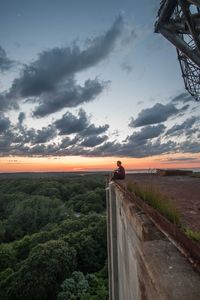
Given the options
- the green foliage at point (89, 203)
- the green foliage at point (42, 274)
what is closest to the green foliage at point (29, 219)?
the green foliage at point (89, 203)

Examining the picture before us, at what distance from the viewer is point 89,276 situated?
25.8 meters

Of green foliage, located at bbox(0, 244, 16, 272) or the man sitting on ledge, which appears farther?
green foliage, located at bbox(0, 244, 16, 272)

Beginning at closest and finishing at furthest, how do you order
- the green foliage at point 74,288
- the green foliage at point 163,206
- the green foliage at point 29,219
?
1. the green foliage at point 163,206
2. the green foliage at point 74,288
3. the green foliage at point 29,219

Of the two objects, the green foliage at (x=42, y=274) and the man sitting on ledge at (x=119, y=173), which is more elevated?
the man sitting on ledge at (x=119, y=173)

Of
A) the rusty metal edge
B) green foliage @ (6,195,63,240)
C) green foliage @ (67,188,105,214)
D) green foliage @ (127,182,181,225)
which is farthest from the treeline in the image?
the rusty metal edge

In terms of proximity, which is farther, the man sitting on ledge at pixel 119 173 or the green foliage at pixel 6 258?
the green foliage at pixel 6 258

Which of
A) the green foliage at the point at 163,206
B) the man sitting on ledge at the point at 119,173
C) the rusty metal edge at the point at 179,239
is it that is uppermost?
the man sitting on ledge at the point at 119,173

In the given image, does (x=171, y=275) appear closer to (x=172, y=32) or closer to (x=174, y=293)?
(x=174, y=293)

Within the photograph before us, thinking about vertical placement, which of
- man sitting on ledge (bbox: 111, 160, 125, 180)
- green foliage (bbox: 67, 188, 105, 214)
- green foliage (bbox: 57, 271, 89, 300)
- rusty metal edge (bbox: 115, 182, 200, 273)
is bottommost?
green foliage (bbox: 57, 271, 89, 300)

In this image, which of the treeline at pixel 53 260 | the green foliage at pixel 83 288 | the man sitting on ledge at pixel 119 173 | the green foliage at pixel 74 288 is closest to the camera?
the man sitting on ledge at pixel 119 173

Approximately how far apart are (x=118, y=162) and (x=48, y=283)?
18.3m

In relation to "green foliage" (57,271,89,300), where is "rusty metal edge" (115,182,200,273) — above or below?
above

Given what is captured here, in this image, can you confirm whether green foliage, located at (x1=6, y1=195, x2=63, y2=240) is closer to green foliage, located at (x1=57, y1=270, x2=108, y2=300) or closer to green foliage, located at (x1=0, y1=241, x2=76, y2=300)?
green foliage, located at (x1=0, y1=241, x2=76, y2=300)

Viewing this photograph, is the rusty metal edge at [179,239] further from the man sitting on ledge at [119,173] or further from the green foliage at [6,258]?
the green foliage at [6,258]
